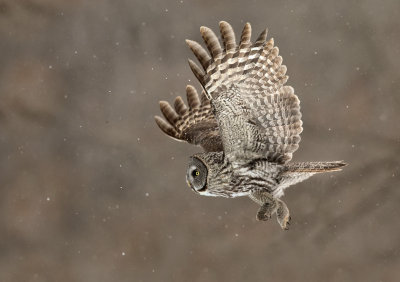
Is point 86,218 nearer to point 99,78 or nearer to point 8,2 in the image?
point 99,78

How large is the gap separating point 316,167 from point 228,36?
3.18ft

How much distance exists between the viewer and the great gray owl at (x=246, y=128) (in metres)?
3.11

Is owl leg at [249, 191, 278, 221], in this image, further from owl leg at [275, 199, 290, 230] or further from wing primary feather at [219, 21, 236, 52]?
wing primary feather at [219, 21, 236, 52]

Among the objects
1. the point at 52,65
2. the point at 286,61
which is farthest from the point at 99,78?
the point at 286,61

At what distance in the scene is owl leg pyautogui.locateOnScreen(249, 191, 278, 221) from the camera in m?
3.42

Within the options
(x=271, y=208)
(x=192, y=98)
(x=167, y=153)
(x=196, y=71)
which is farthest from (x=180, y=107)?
(x=167, y=153)

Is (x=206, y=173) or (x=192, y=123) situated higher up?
(x=192, y=123)

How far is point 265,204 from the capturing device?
352 centimetres

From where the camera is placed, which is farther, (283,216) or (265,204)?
(265,204)

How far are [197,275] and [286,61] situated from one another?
231 cm

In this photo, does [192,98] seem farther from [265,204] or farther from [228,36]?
[228,36]

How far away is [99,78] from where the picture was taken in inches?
239

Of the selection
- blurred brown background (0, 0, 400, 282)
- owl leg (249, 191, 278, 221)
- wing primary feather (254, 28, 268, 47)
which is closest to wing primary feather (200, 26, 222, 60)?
wing primary feather (254, 28, 268, 47)

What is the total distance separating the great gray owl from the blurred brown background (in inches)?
89.3
